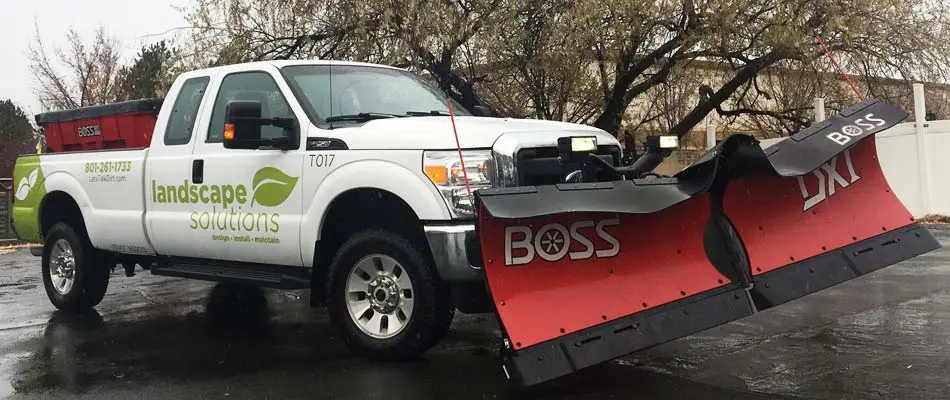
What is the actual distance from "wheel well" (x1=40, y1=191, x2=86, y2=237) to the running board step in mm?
1407

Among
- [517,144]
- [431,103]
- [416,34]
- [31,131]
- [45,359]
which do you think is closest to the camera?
[517,144]

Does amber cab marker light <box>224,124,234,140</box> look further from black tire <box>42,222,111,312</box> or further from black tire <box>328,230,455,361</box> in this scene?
black tire <box>42,222,111,312</box>

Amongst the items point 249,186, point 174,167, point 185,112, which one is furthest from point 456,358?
point 185,112

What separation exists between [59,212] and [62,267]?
54 centimetres

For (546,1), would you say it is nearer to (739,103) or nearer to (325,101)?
(739,103)

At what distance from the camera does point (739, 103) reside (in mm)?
20875

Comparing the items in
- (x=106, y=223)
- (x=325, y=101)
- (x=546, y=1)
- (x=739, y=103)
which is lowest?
(x=106, y=223)

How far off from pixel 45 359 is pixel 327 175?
251 cm

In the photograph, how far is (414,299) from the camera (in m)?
5.17

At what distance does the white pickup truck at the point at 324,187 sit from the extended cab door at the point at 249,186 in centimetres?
1

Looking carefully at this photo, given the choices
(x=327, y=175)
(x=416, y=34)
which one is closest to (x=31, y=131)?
(x=416, y=34)

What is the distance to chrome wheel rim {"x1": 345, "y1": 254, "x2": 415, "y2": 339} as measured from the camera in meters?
5.32

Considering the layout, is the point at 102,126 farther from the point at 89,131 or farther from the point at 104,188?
the point at 104,188

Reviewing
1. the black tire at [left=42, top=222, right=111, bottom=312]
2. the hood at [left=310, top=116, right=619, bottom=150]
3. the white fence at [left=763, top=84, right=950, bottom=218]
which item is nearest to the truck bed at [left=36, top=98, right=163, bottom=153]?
the black tire at [left=42, top=222, right=111, bottom=312]
